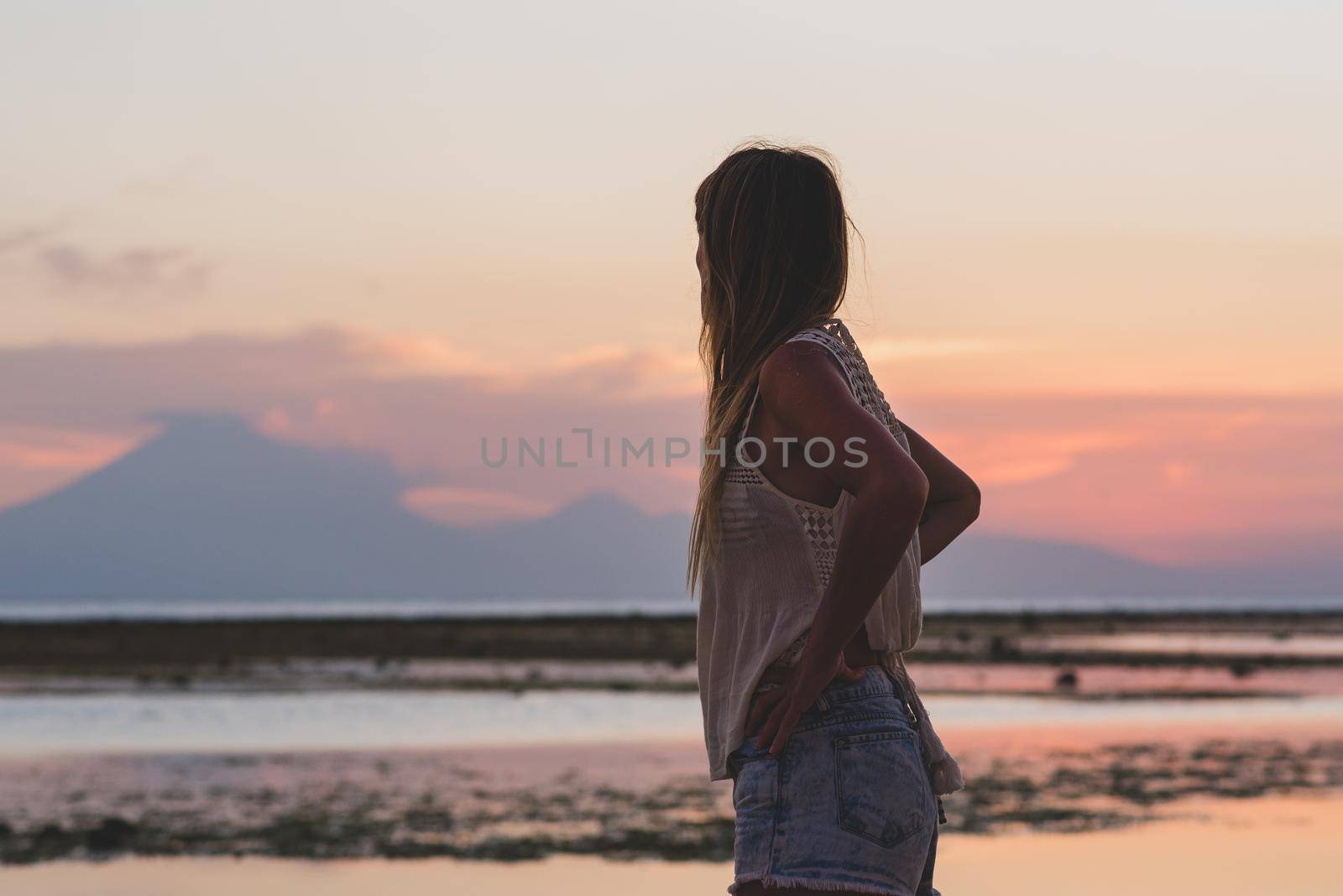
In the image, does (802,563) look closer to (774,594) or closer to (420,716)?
(774,594)

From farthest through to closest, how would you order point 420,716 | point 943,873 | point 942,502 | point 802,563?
1. point 420,716
2. point 943,873
3. point 942,502
4. point 802,563

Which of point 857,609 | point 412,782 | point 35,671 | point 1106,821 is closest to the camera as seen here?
point 857,609

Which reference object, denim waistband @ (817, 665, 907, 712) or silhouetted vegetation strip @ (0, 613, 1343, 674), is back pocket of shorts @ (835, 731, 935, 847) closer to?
denim waistband @ (817, 665, 907, 712)

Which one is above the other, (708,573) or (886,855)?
(708,573)

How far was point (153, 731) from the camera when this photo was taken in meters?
18.7

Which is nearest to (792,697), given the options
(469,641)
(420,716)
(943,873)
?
(943,873)

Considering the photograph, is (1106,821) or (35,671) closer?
(1106,821)

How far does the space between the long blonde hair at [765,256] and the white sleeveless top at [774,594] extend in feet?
0.20

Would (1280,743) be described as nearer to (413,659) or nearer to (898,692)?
(898,692)

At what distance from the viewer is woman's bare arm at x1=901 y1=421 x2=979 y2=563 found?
2934 mm

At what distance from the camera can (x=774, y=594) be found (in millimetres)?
2494

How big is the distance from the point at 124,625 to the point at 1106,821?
2379 inches

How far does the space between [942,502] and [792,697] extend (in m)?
0.77

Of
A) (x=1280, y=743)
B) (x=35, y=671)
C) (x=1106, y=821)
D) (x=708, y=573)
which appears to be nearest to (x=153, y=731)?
(x=1106, y=821)
